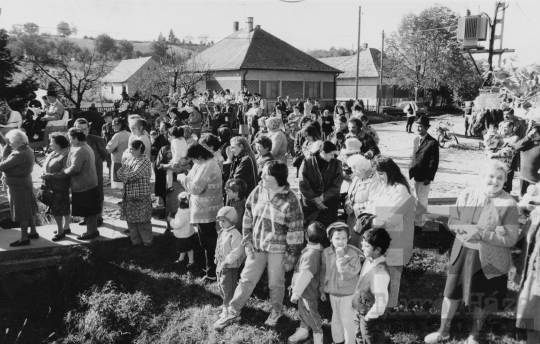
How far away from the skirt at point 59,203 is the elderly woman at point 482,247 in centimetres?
506

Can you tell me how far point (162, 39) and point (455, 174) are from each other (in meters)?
70.4

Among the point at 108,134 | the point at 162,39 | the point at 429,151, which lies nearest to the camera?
the point at 429,151

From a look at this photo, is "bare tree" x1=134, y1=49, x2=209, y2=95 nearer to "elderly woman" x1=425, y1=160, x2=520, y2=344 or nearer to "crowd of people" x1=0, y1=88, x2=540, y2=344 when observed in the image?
"crowd of people" x1=0, y1=88, x2=540, y2=344

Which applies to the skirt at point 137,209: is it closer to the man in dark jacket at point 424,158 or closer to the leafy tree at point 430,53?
the man in dark jacket at point 424,158

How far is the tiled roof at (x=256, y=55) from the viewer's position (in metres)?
31.4

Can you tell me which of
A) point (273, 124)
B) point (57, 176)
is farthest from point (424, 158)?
point (57, 176)

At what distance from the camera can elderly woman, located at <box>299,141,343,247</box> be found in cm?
510

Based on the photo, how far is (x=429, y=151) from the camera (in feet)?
21.2

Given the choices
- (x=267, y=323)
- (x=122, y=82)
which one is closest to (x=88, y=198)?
(x=267, y=323)

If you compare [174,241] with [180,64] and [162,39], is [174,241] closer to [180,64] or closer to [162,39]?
[180,64]

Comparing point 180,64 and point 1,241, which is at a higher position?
point 180,64

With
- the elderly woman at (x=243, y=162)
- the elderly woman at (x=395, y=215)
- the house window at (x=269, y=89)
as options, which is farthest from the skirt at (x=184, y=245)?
the house window at (x=269, y=89)

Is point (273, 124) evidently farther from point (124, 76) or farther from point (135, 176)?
point (124, 76)

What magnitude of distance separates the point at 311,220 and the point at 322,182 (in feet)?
1.55
